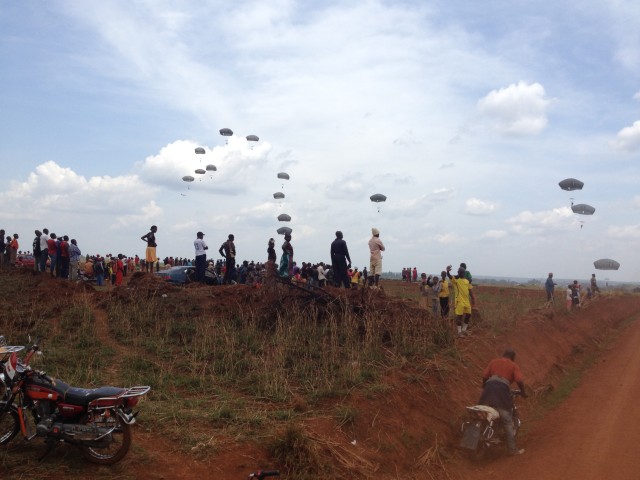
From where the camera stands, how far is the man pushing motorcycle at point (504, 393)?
31.4 ft

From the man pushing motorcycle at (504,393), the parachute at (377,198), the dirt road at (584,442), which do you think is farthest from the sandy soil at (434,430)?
the parachute at (377,198)

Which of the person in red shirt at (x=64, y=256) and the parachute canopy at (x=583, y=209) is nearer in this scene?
the person in red shirt at (x=64, y=256)

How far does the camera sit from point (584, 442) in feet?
33.1

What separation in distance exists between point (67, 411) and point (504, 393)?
6590 mm

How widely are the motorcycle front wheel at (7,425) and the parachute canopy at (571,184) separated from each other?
32.5 meters

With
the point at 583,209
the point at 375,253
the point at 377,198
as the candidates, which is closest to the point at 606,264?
the point at 583,209

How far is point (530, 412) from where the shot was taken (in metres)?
13.0

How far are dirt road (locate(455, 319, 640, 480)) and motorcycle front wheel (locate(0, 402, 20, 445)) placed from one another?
6.13 m

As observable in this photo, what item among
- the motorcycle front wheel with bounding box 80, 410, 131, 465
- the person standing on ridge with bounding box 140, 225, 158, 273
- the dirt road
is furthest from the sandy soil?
the person standing on ridge with bounding box 140, 225, 158, 273

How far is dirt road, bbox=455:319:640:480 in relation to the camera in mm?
8742

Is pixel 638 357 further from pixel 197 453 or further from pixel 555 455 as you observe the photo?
pixel 197 453

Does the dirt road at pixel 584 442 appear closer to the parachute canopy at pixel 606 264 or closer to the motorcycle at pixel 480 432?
the motorcycle at pixel 480 432

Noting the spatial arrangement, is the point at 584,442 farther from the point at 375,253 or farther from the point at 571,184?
the point at 571,184

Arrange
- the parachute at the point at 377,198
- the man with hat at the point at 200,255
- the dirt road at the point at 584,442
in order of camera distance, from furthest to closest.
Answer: the parachute at the point at 377,198
the man with hat at the point at 200,255
the dirt road at the point at 584,442
